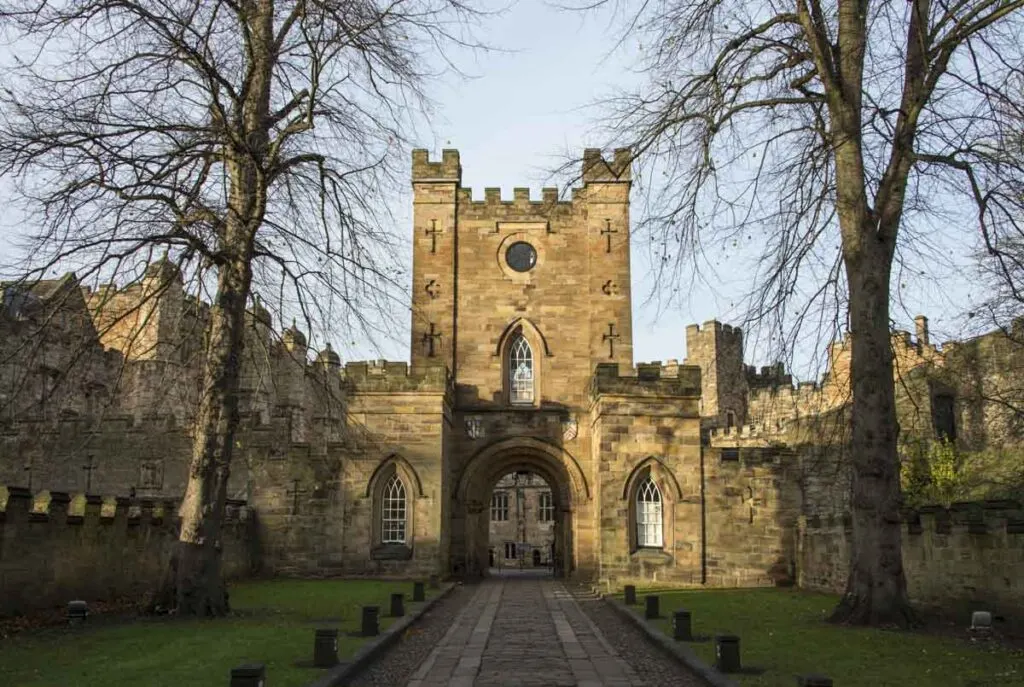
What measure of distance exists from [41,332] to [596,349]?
18.9m

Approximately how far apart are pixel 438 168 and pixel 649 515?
42.2 feet

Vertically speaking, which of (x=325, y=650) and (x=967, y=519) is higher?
(x=967, y=519)

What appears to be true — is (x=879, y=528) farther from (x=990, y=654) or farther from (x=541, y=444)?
(x=541, y=444)

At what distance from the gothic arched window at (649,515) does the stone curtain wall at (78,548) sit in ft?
39.1

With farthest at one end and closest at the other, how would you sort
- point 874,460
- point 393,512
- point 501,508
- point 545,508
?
point 501,508
point 545,508
point 393,512
point 874,460

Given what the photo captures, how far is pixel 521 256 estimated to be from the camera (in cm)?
2997

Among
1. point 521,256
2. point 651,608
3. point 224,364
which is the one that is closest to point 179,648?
point 224,364

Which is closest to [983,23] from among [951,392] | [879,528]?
[879,528]

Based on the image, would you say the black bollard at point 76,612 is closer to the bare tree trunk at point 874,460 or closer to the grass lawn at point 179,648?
the grass lawn at point 179,648

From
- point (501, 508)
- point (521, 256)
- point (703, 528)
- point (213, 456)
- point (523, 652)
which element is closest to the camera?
point (523, 652)

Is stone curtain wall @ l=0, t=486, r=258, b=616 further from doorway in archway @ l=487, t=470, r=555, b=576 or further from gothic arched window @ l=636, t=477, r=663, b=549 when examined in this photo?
doorway in archway @ l=487, t=470, r=555, b=576

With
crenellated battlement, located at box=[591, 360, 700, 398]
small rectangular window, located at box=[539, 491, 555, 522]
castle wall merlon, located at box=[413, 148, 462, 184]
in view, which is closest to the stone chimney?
crenellated battlement, located at box=[591, 360, 700, 398]

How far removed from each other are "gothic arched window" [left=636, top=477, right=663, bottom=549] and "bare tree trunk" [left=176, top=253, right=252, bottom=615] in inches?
511

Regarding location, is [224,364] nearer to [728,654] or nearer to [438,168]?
[728,654]
